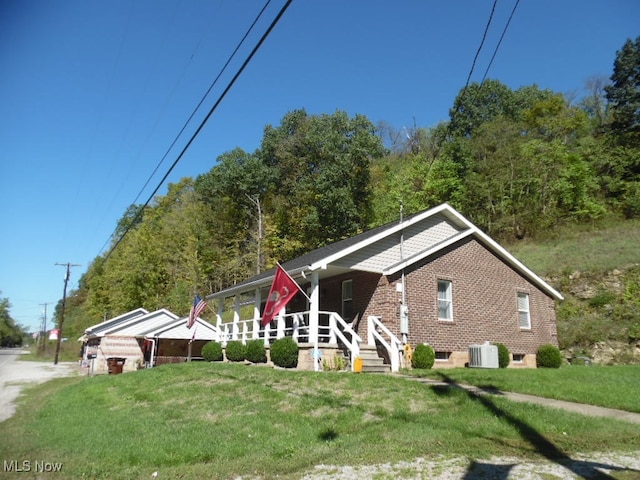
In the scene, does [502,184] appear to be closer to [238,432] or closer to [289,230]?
[289,230]

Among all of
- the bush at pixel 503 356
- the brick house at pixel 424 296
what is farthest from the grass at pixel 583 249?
the bush at pixel 503 356

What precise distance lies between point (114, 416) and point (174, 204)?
55.3 m

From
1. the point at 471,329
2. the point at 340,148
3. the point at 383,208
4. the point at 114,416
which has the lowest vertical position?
the point at 114,416

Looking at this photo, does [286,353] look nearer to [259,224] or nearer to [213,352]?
[213,352]

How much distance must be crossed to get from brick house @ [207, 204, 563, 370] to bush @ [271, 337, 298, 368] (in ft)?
1.06

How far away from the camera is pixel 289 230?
4472cm

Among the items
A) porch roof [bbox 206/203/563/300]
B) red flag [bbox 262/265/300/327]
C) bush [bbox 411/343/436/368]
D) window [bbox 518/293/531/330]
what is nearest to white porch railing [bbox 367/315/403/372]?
bush [bbox 411/343/436/368]

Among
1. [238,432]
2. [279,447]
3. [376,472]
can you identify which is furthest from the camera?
[238,432]

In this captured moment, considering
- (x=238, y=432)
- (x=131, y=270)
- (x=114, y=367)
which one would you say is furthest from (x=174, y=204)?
(x=238, y=432)

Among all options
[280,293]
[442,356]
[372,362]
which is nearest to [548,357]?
[442,356]

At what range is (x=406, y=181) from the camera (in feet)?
144

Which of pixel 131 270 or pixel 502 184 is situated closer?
pixel 502 184

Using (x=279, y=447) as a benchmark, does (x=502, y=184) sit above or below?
above

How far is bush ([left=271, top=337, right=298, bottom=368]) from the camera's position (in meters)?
15.8
